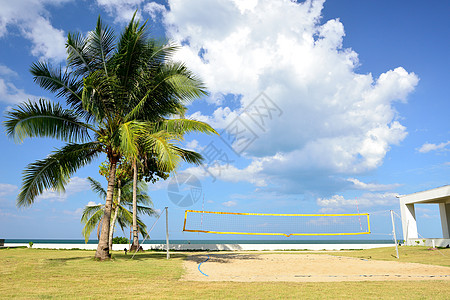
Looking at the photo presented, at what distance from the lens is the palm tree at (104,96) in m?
10.7

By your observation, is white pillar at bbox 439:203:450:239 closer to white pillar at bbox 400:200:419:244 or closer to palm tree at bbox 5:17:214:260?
white pillar at bbox 400:200:419:244

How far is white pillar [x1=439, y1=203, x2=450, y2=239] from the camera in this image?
71.4 feet

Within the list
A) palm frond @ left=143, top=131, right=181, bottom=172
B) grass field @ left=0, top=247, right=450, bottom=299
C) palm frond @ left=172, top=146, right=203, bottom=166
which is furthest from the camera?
palm frond @ left=172, top=146, right=203, bottom=166

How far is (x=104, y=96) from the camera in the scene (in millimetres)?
11070

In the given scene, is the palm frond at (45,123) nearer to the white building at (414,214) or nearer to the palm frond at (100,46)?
the palm frond at (100,46)

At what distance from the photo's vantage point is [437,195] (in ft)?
61.7

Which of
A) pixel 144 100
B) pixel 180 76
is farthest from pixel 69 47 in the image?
pixel 180 76

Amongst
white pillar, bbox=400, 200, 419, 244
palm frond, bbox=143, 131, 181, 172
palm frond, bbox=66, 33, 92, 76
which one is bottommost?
white pillar, bbox=400, 200, 419, 244

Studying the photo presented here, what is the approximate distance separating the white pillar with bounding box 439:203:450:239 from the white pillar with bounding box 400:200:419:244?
2030 mm

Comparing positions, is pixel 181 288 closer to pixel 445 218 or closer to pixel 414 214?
pixel 414 214

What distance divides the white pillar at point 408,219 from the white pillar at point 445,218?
79.9 inches

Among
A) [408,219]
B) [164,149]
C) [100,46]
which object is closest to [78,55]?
[100,46]

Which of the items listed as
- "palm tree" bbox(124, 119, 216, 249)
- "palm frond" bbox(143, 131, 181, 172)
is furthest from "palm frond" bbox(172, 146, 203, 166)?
"palm frond" bbox(143, 131, 181, 172)

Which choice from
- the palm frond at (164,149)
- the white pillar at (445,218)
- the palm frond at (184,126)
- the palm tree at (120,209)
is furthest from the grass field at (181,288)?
the white pillar at (445,218)
